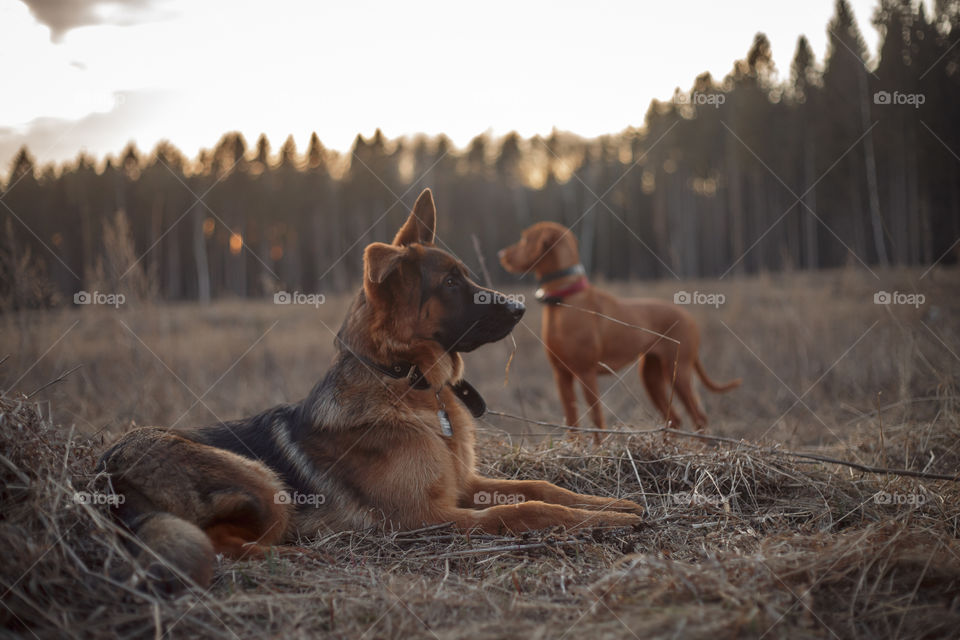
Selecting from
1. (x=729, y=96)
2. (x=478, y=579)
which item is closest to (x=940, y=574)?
(x=478, y=579)

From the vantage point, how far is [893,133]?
23.2 meters

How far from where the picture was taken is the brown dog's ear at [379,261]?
10.6 feet

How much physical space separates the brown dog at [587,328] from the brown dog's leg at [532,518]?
10.4ft

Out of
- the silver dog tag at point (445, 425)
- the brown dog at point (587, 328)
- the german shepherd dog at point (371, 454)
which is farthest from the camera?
the brown dog at point (587, 328)

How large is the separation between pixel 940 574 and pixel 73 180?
33.4 meters

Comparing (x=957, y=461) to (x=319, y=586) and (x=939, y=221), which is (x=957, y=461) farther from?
(x=939, y=221)

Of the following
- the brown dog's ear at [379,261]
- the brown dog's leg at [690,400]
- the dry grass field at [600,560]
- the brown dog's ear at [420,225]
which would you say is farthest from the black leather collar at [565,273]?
the brown dog's ear at [379,261]

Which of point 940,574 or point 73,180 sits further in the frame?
point 73,180

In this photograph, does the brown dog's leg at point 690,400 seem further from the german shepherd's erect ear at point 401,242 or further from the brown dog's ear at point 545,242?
the german shepherd's erect ear at point 401,242

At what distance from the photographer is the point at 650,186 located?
35469 millimetres

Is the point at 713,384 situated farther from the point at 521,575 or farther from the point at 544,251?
the point at 521,575

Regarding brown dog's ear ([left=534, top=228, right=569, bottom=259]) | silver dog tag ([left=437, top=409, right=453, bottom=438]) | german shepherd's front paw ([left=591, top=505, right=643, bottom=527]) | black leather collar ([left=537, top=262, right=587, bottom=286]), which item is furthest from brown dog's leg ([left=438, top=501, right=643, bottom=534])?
brown dog's ear ([left=534, top=228, right=569, bottom=259])

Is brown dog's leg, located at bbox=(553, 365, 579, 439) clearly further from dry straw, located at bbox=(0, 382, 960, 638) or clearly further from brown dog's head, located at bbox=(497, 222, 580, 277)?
dry straw, located at bbox=(0, 382, 960, 638)

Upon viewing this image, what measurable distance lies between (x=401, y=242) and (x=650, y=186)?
114 ft
